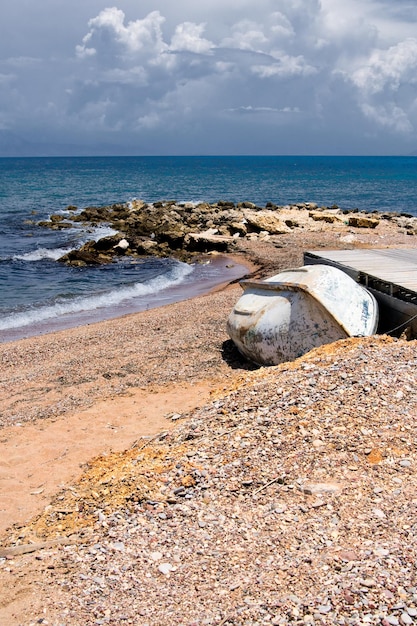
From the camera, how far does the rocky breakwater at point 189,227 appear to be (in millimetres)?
31000

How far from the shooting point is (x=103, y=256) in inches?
1189

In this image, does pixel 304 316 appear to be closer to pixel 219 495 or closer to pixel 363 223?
pixel 219 495

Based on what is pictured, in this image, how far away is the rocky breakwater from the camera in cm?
3100

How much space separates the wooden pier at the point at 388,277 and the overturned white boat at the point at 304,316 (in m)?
0.50

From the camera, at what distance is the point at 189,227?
1452 inches

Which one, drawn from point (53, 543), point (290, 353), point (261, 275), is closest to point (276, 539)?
point (53, 543)

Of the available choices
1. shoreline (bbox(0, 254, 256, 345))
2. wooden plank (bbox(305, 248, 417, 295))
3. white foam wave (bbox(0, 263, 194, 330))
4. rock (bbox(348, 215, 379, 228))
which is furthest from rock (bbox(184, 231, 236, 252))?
wooden plank (bbox(305, 248, 417, 295))

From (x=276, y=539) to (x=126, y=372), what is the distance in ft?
22.4

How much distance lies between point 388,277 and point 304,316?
7.84 ft

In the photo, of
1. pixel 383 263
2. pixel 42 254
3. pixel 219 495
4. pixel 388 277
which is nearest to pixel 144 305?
pixel 383 263

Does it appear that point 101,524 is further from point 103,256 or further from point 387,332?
point 103,256

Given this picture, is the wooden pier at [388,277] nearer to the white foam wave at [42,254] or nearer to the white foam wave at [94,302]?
the white foam wave at [94,302]

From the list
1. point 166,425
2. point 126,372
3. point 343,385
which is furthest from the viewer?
point 126,372

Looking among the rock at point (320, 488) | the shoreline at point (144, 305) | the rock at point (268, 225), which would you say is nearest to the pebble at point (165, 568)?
the rock at point (320, 488)
